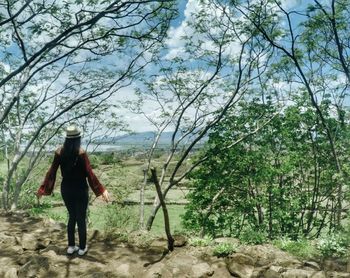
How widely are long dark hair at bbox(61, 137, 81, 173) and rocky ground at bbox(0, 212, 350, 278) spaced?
152cm

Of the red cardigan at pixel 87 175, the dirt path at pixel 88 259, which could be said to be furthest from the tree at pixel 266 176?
the red cardigan at pixel 87 175

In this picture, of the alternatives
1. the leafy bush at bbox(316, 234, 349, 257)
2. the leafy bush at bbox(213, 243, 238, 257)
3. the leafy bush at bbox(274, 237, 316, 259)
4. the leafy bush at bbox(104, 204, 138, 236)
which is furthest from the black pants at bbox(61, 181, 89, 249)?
the leafy bush at bbox(316, 234, 349, 257)

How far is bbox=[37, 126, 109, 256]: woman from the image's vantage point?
6691 millimetres

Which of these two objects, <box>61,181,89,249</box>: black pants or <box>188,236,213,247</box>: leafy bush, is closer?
<box>61,181,89,249</box>: black pants

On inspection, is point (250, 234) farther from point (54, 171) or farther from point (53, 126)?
point (53, 126)

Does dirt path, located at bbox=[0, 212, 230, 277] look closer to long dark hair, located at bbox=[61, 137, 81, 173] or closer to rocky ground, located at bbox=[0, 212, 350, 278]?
rocky ground, located at bbox=[0, 212, 350, 278]

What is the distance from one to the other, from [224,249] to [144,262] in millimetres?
1338

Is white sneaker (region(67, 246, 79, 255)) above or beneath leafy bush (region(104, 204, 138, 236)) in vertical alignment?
beneath

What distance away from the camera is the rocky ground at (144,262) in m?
6.16

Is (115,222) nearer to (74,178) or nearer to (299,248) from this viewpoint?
(74,178)

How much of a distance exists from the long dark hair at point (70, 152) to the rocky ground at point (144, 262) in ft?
5.00

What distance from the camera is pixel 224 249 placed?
664cm

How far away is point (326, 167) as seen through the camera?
23047mm

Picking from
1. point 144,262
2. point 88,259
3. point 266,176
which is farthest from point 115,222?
point 266,176
